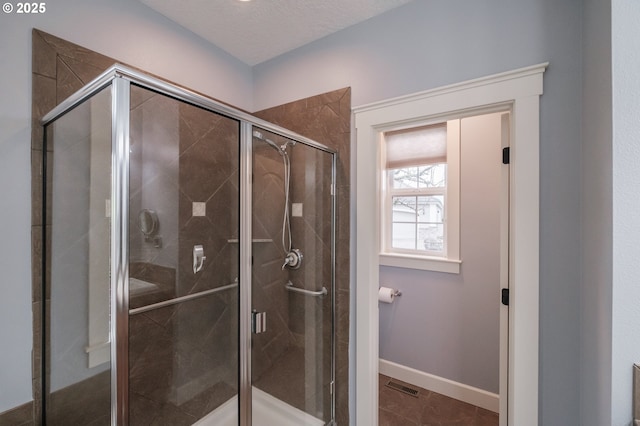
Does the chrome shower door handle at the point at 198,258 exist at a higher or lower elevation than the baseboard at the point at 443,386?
→ higher

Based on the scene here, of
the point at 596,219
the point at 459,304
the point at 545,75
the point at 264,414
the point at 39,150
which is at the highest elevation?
the point at 545,75

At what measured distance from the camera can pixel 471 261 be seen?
6.89ft

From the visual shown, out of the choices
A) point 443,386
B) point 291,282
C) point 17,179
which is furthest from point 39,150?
point 443,386

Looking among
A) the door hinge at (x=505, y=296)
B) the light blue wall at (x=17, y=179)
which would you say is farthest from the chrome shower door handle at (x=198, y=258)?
the door hinge at (x=505, y=296)

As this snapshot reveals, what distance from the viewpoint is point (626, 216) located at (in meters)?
0.84

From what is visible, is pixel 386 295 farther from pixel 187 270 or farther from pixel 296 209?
pixel 187 270

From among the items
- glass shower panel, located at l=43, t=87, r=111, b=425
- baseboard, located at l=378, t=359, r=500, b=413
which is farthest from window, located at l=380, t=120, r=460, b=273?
glass shower panel, located at l=43, t=87, r=111, b=425

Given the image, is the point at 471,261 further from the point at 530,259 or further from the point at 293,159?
the point at 293,159

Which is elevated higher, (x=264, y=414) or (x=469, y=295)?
(x=469, y=295)

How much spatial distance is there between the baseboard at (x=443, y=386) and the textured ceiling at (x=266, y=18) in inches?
105

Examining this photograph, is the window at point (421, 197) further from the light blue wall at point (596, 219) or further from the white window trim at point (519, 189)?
the light blue wall at point (596, 219)

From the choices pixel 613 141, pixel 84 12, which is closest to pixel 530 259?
pixel 613 141

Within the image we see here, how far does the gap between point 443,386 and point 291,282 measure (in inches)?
64.7

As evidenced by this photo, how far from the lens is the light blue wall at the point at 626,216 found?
2.72ft
